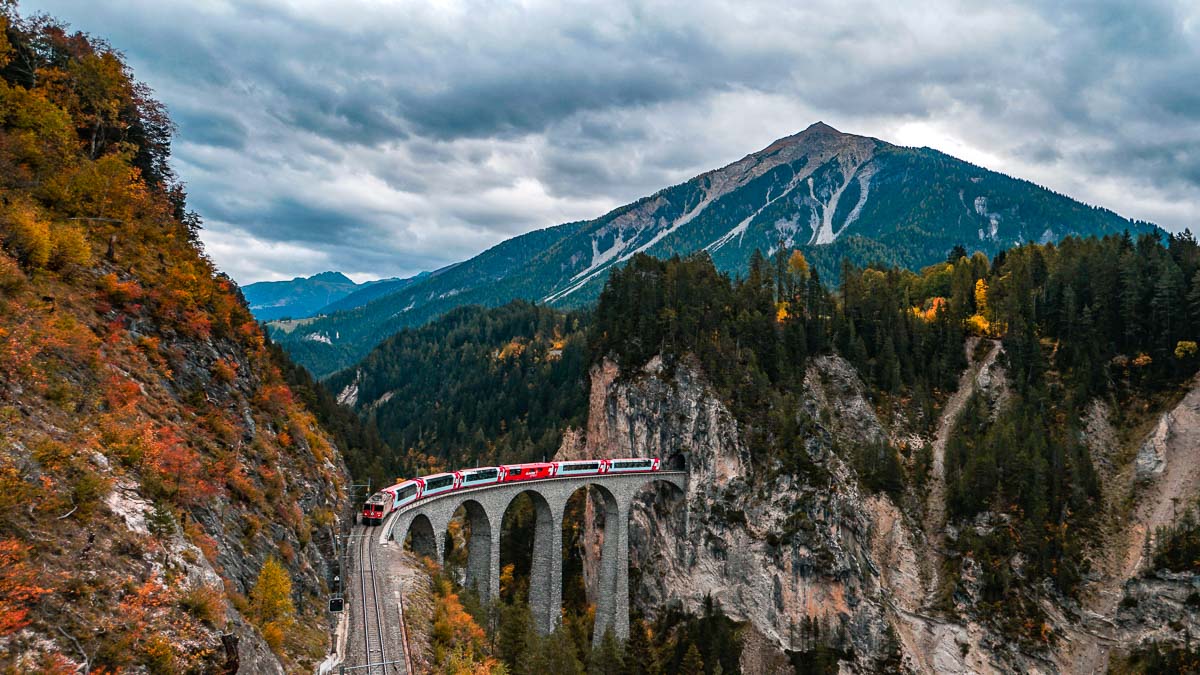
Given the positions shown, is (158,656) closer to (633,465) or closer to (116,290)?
(116,290)

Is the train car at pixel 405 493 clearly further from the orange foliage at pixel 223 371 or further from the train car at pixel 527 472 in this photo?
the orange foliage at pixel 223 371

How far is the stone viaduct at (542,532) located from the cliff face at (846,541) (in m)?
4.98

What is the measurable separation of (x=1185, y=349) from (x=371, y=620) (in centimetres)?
7476

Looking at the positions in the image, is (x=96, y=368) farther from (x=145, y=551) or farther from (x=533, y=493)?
(x=533, y=493)

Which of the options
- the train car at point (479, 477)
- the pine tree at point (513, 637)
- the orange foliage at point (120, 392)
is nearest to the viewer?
the orange foliage at point (120, 392)

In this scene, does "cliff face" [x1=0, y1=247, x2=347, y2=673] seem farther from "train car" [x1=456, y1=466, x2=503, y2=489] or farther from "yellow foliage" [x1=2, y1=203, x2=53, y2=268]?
"train car" [x1=456, y1=466, x2=503, y2=489]

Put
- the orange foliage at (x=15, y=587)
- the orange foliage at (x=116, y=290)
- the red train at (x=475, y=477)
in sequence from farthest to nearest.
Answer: the red train at (x=475, y=477) → the orange foliage at (x=116, y=290) → the orange foliage at (x=15, y=587)

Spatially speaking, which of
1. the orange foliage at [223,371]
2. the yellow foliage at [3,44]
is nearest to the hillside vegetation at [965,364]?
the orange foliage at [223,371]

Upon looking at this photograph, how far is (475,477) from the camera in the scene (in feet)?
155

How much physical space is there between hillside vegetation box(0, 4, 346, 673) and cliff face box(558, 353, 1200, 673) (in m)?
40.1

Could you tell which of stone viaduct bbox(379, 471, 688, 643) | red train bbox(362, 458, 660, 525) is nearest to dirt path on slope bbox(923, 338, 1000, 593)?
stone viaduct bbox(379, 471, 688, 643)

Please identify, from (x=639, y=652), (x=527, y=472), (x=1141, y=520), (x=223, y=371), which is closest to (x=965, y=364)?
(x=1141, y=520)

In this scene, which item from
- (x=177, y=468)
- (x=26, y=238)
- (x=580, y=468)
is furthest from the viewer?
(x=580, y=468)

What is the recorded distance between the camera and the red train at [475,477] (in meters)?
35.9
